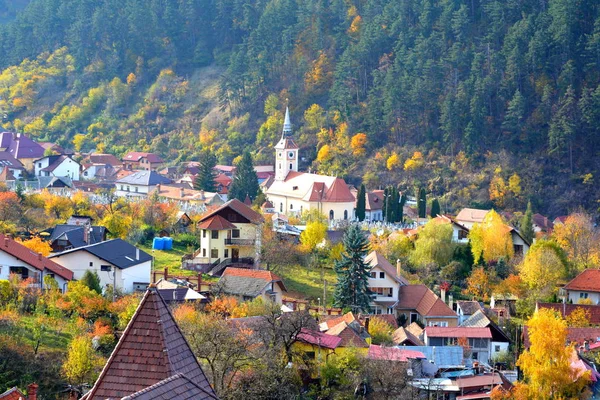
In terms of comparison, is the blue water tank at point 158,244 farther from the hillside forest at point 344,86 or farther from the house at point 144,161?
the house at point 144,161

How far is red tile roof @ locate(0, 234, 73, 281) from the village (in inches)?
4.0

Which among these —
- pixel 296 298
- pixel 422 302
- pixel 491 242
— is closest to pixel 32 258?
pixel 296 298

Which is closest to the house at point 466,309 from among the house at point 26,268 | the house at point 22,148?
the house at point 26,268

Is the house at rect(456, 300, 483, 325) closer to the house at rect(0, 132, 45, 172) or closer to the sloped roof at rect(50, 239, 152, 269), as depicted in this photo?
the sloped roof at rect(50, 239, 152, 269)

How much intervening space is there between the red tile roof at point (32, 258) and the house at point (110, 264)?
2.32ft

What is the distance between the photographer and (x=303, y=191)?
6700 centimetres

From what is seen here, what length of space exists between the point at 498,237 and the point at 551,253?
4.91 meters

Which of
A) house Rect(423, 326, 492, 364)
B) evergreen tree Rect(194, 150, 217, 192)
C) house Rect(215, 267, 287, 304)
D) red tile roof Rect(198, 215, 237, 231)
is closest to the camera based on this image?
house Rect(423, 326, 492, 364)

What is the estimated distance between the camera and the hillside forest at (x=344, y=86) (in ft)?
237

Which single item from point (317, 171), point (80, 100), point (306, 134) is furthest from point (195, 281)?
point (80, 100)

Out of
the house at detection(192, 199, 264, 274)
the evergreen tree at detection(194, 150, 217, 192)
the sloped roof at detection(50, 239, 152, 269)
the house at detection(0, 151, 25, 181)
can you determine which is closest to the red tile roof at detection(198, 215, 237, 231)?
the house at detection(192, 199, 264, 274)

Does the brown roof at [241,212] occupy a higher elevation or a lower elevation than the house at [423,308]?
higher

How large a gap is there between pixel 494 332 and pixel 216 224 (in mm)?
13949

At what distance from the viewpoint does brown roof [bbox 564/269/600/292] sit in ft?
140
